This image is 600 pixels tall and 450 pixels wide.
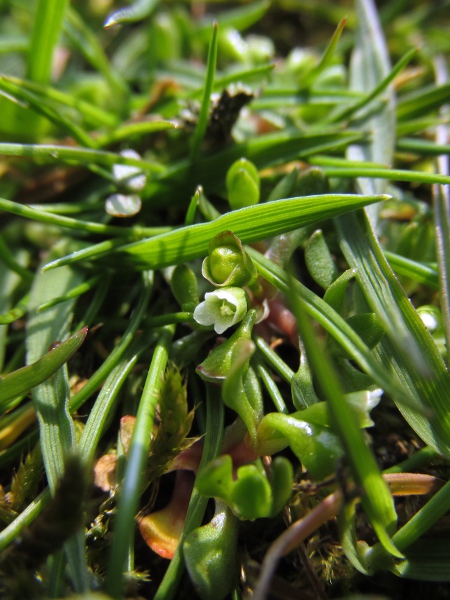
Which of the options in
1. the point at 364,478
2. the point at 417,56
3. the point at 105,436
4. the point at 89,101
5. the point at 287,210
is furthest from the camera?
the point at 417,56

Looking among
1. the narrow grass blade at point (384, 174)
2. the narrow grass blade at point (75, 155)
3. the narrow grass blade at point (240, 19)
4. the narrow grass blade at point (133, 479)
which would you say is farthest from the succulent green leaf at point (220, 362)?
the narrow grass blade at point (240, 19)

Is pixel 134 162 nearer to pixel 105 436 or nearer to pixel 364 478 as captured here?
pixel 105 436

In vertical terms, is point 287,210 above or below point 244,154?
below

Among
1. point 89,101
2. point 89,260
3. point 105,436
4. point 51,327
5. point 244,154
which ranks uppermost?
point 89,101

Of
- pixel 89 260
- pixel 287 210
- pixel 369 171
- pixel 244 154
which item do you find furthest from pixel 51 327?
pixel 369 171

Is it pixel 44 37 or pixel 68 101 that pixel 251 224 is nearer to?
pixel 68 101

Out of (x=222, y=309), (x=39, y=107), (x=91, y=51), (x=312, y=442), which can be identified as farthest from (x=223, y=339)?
(x=91, y=51)

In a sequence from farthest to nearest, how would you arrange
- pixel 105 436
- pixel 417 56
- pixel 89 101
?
pixel 417 56
pixel 89 101
pixel 105 436
